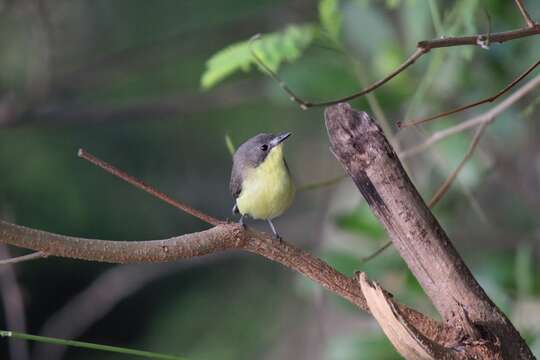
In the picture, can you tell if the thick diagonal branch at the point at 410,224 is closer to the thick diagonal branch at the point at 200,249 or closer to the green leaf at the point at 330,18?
the thick diagonal branch at the point at 200,249

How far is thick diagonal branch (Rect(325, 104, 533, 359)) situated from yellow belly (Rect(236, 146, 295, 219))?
19.9 inches

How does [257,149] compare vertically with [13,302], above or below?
below

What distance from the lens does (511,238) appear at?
2803 mm

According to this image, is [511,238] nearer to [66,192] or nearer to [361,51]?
[361,51]

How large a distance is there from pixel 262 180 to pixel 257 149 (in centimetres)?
11

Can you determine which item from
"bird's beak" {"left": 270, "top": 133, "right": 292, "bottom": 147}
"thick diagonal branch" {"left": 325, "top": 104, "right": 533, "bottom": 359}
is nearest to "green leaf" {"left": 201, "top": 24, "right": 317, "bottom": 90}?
"bird's beak" {"left": 270, "top": 133, "right": 292, "bottom": 147}

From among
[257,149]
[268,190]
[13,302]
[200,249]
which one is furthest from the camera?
[13,302]

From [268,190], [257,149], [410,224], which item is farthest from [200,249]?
[257,149]

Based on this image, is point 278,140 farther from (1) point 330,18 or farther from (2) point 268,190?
(1) point 330,18

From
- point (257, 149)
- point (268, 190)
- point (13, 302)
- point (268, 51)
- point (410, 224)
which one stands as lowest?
point (410, 224)

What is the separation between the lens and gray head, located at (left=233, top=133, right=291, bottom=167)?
1900 mm

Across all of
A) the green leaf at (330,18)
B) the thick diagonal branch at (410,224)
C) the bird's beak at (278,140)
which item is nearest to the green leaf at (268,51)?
the green leaf at (330,18)

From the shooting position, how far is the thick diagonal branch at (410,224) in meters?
1.24

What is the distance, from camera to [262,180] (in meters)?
1.82
